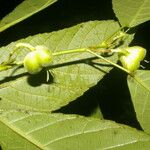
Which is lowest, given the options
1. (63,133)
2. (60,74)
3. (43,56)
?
(63,133)

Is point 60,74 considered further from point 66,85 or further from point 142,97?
point 142,97

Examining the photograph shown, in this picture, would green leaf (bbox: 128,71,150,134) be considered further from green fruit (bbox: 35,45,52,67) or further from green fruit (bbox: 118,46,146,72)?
green fruit (bbox: 35,45,52,67)

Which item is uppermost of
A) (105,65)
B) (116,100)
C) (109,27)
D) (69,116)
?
(109,27)

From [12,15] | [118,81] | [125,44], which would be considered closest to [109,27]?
[125,44]

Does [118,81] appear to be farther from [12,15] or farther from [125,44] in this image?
[12,15]

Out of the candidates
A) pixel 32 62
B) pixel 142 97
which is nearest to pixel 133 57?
pixel 142 97

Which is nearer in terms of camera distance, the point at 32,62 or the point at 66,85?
the point at 32,62
